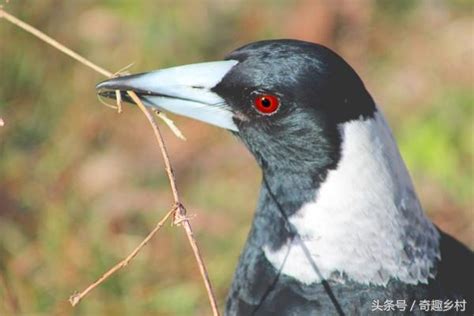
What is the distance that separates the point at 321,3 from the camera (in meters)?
3.85

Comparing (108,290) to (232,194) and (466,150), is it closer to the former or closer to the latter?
(232,194)

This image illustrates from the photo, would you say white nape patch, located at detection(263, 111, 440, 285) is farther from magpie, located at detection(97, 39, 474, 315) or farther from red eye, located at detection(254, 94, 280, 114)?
red eye, located at detection(254, 94, 280, 114)

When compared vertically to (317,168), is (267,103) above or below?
above

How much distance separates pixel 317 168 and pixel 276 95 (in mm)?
152

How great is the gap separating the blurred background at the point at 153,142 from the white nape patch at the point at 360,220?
0.80m

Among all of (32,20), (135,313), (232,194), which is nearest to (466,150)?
(232,194)

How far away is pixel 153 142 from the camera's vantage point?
3.45 m

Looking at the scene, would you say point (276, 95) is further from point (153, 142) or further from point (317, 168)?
point (153, 142)

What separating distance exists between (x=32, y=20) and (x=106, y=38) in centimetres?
32

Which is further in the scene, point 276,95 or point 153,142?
point 153,142

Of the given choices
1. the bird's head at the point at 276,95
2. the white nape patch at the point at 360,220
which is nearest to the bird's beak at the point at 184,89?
the bird's head at the point at 276,95

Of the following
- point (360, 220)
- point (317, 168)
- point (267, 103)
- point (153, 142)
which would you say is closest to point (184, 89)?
point (267, 103)

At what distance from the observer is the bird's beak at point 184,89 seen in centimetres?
192

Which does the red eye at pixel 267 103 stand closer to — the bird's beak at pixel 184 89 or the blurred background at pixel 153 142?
the bird's beak at pixel 184 89
